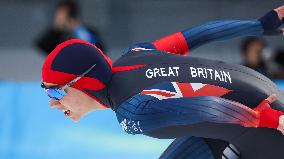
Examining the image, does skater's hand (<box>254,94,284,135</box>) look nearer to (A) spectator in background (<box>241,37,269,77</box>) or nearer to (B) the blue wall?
(B) the blue wall

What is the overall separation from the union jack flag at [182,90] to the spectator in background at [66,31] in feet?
9.61

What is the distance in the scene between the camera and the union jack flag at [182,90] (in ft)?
9.87

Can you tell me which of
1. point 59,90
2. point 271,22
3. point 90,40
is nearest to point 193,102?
point 59,90

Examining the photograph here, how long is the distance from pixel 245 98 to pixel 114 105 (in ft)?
1.96

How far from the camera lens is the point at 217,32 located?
3566mm

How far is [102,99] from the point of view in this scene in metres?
3.21

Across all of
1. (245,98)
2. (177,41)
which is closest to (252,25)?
(177,41)

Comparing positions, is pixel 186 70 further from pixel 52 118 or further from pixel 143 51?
pixel 52 118

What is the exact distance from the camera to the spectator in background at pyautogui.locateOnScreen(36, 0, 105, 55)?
19.6 ft

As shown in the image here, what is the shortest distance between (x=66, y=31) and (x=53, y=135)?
1.11 m

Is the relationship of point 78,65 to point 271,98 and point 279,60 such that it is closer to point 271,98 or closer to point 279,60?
point 271,98

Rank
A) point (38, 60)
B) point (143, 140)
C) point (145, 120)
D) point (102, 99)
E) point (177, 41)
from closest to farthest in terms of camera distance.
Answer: point (145, 120)
point (102, 99)
point (177, 41)
point (143, 140)
point (38, 60)

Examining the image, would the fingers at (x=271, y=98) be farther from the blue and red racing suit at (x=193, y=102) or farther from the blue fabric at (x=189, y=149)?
the blue fabric at (x=189, y=149)

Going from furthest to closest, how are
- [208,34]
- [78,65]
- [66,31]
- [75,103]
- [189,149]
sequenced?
[66,31]
[208,34]
[189,149]
[75,103]
[78,65]
